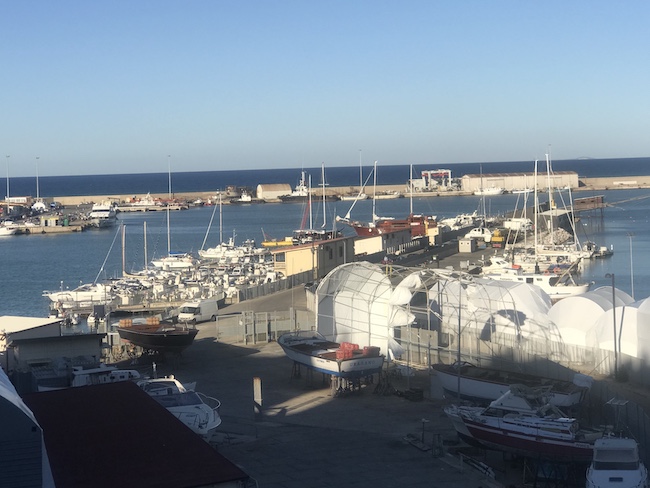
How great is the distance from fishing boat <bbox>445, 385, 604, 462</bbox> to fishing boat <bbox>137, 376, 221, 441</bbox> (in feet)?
10.1

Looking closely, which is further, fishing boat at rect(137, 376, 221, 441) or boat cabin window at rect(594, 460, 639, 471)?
fishing boat at rect(137, 376, 221, 441)

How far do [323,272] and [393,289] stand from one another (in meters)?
9.59

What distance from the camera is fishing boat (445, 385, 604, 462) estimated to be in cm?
1084

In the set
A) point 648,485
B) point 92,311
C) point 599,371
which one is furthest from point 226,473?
point 92,311

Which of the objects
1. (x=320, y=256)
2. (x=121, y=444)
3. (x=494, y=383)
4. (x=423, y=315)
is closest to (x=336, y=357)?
(x=494, y=383)

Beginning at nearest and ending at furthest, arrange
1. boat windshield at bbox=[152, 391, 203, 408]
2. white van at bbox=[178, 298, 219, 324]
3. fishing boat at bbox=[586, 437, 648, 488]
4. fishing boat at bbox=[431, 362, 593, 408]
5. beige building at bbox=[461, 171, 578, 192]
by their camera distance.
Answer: fishing boat at bbox=[586, 437, 648, 488] → boat windshield at bbox=[152, 391, 203, 408] → fishing boat at bbox=[431, 362, 593, 408] → white van at bbox=[178, 298, 219, 324] → beige building at bbox=[461, 171, 578, 192]

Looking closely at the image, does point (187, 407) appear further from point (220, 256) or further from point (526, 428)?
point (220, 256)

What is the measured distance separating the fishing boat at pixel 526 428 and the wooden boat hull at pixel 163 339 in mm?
6619

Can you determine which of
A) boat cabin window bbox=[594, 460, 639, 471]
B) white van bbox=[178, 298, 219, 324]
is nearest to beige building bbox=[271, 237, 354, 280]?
white van bbox=[178, 298, 219, 324]

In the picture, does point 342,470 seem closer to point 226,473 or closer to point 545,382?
point 226,473

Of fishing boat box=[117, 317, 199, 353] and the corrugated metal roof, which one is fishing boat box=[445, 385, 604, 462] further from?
fishing boat box=[117, 317, 199, 353]

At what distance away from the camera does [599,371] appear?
15.4 m

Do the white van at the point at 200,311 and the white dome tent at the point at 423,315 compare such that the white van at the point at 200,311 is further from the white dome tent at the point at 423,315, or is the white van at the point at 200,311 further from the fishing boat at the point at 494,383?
the fishing boat at the point at 494,383

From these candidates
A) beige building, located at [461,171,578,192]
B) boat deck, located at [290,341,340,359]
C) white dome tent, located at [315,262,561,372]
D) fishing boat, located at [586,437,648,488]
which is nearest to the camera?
fishing boat, located at [586,437,648,488]
